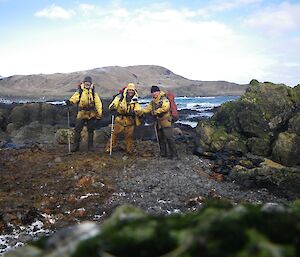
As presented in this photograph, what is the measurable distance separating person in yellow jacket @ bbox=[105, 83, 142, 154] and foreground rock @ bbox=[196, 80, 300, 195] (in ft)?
13.0

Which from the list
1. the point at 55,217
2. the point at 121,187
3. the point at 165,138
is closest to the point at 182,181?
the point at 121,187

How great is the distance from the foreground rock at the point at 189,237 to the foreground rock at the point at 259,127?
52.6 ft

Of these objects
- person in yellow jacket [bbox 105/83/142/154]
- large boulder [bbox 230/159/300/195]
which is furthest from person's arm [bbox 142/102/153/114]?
large boulder [bbox 230/159/300/195]

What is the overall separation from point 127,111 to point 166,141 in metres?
2.81

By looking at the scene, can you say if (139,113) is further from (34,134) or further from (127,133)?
(34,134)

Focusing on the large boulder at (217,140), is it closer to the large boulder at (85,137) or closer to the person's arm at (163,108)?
the person's arm at (163,108)

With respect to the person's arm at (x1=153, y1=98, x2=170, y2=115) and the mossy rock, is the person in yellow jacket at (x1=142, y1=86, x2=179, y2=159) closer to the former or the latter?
the person's arm at (x1=153, y1=98, x2=170, y2=115)

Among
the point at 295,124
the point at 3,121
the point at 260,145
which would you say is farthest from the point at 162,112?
the point at 3,121

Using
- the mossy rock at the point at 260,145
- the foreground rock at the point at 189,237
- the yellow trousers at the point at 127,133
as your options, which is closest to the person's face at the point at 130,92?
the yellow trousers at the point at 127,133

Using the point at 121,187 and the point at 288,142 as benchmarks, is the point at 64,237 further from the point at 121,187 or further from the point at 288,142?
the point at 288,142

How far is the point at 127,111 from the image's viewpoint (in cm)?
1773

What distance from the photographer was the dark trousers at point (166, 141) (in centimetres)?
1794

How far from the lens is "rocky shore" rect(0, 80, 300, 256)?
10.5 m

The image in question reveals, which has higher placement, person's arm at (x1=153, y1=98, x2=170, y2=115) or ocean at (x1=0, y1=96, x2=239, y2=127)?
person's arm at (x1=153, y1=98, x2=170, y2=115)
